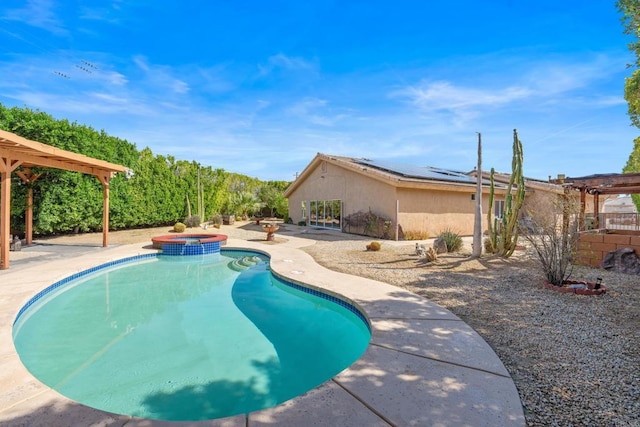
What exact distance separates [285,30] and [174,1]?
387 cm

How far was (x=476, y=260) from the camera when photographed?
10125 mm

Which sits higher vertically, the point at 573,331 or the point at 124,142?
the point at 124,142

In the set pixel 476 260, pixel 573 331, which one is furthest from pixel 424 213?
pixel 573 331

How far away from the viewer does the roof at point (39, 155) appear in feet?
26.3

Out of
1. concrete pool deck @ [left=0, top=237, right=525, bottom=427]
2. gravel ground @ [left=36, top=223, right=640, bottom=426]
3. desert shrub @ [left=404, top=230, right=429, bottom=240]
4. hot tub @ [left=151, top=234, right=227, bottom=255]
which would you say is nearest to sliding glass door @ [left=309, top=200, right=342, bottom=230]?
desert shrub @ [left=404, top=230, right=429, bottom=240]

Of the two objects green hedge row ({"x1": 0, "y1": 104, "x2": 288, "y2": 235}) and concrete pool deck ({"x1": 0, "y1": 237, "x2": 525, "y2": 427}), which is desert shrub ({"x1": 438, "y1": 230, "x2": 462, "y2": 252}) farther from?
green hedge row ({"x1": 0, "y1": 104, "x2": 288, "y2": 235})

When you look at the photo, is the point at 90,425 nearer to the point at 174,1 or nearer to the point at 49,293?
the point at 49,293

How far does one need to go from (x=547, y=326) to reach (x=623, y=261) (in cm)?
607

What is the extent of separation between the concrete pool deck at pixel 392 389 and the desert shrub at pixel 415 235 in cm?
1073

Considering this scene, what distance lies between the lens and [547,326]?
15.5 ft

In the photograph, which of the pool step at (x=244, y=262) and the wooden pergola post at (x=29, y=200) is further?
the wooden pergola post at (x=29, y=200)

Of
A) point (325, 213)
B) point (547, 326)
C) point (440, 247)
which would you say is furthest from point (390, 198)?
point (547, 326)

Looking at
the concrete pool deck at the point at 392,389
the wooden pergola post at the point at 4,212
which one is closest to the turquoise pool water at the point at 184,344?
the concrete pool deck at the point at 392,389

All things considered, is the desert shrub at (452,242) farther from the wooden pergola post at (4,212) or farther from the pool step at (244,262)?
the wooden pergola post at (4,212)
